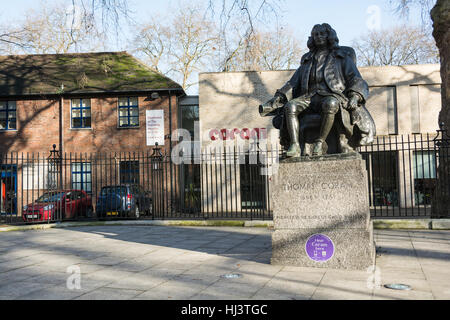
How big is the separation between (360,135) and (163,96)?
1749 centimetres

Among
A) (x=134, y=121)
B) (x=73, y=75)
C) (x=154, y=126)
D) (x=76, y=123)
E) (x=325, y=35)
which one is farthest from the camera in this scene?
(x=73, y=75)

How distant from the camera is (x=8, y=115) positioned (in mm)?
23484

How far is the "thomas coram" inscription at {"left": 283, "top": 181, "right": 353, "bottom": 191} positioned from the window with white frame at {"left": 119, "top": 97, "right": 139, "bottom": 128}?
17924 millimetres

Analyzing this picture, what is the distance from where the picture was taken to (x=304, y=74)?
6539mm

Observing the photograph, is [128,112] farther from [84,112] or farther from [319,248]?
[319,248]

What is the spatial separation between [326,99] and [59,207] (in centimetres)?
1289

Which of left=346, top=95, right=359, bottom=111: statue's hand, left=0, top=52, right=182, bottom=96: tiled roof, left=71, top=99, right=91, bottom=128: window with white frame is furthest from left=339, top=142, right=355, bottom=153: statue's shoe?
left=71, top=99, right=91, bottom=128: window with white frame

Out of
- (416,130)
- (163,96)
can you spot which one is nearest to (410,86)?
(416,130)

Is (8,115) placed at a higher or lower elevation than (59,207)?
higher

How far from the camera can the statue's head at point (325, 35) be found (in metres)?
6.44

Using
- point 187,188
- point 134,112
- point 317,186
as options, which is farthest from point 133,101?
point 317,186

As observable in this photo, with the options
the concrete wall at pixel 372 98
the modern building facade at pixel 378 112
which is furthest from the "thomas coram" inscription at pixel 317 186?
the concrete wall at pixel 372 98

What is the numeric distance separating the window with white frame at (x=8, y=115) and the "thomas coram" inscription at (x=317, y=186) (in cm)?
2163
